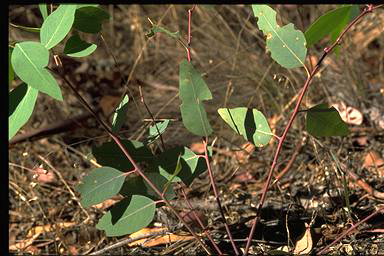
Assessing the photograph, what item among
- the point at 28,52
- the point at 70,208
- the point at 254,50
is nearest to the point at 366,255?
the point at 28,52

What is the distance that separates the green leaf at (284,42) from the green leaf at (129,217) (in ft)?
1.56

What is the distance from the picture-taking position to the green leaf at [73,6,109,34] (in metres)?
1.64

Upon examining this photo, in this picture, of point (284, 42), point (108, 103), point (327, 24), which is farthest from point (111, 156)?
point (108, 103)

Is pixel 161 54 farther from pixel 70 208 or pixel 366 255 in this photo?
pixel 366 255

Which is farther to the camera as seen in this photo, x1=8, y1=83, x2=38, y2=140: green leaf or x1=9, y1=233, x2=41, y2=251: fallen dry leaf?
x1=9, y1=233, x2=41, y2=251: fallen dry leaf

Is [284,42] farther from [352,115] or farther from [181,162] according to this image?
[352,115]

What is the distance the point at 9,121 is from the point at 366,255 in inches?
41.5

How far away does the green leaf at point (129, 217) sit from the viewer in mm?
1629

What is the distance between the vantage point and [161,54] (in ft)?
13.1

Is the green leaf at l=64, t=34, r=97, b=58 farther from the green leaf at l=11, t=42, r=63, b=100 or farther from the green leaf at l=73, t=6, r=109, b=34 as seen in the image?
the green leaf at l=11, t=42, r=63, b=100

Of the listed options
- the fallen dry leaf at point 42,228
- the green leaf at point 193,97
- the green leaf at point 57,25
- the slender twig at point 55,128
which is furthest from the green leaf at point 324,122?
the slender twig at point 55,128

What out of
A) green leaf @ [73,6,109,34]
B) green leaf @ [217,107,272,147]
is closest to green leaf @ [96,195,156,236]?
green leaf @ [217,107,272,147]

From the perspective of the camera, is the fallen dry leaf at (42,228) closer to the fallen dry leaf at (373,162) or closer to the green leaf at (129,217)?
the green leaf at (129,217)

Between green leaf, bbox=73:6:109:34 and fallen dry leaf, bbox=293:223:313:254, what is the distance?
85 cm
